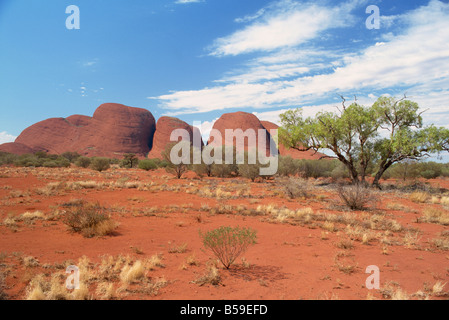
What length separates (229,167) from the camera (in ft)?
112

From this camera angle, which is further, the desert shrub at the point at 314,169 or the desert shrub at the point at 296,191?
the desert shrub at the point at 314,169

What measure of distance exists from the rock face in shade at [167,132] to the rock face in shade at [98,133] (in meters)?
4.37

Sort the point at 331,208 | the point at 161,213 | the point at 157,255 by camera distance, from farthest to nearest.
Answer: the point at 331,208 < the point at 161,213 < the point at 157,255

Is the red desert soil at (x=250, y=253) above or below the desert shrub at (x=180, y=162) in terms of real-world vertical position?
below

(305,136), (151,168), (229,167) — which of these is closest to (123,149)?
(151,168)

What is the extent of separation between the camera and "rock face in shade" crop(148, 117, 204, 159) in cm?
7881

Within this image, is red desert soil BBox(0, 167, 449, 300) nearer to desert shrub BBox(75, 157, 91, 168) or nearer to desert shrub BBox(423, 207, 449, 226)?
desert shrub BBox(423, 207, 449, 226)

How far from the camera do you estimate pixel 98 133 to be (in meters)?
81.9

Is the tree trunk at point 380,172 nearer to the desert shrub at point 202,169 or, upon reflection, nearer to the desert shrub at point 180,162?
the desert shrub at point 202,169

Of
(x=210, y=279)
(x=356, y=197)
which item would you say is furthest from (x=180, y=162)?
(x=210, y=279)

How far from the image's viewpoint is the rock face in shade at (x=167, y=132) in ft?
259

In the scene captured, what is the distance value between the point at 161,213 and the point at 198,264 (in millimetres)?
6017

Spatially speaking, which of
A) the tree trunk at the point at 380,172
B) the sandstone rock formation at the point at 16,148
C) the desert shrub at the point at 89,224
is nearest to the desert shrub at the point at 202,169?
the tree trunk at the point at 380,172
